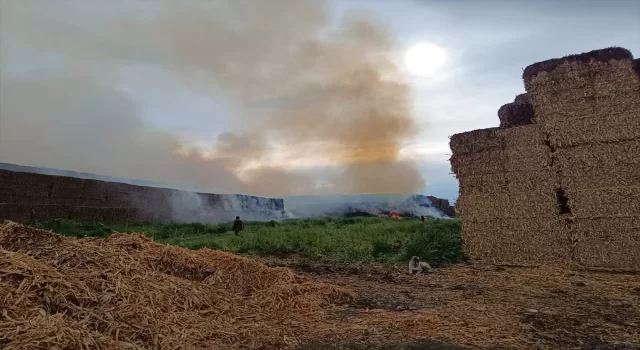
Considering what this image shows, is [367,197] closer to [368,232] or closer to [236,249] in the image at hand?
[368,232]

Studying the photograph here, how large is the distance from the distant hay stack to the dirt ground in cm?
82

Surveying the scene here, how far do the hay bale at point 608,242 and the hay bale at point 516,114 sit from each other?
2.80 m

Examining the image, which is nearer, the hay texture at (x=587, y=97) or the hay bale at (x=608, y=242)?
the hay bale at (x=608, y=242)

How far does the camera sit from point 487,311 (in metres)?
5.61

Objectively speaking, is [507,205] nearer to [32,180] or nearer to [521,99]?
[521,99]

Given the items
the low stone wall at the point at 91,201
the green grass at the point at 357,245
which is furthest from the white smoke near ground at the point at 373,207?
the green grass at the point at 357,245

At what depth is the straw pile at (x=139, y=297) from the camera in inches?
151

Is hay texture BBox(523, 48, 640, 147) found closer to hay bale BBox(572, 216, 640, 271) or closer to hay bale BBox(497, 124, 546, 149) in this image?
hay bale BBox(497, 124, 546, 149)

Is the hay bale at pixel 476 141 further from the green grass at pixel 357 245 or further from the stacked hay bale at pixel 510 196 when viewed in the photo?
the green grass at pixel 357 245

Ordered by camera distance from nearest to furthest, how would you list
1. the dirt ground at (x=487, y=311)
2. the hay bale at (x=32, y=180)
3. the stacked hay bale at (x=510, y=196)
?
the dirt ground at (x=487, y=311)
the stacked hay bale at (x=510, y=196)
the hay bale at (x=32, y=180)

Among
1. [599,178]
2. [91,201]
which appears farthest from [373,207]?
[599,178]

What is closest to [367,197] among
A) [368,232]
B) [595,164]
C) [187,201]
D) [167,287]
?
[187,201]

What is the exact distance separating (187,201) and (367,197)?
31667 millimetres

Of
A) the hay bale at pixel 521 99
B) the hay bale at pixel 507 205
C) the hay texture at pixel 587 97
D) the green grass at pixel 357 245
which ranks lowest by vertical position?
the green grass at pixel 357 245
